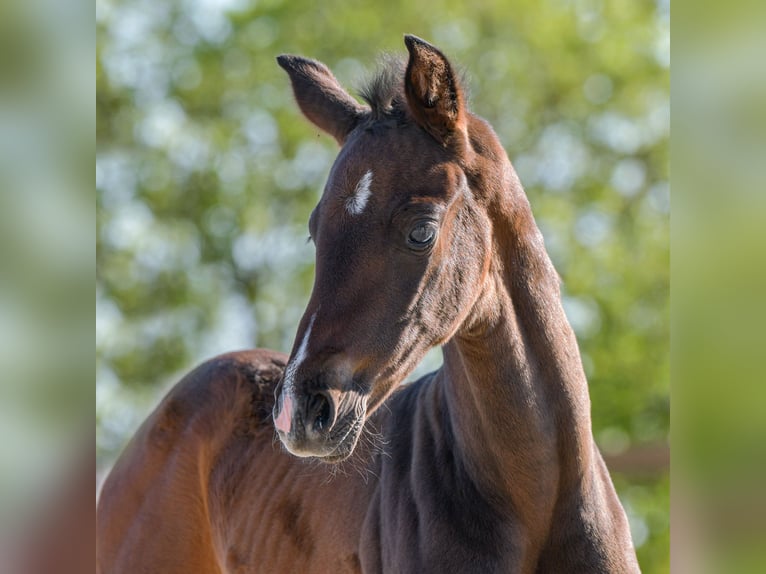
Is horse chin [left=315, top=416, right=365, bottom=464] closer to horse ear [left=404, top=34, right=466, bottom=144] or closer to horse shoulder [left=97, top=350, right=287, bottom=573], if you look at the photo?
horse ear [left=404, top=34, right=466, bottom=144]

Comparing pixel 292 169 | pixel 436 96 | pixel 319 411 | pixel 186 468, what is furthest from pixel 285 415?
pixel 292 169

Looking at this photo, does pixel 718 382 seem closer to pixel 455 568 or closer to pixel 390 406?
pixel 455 568

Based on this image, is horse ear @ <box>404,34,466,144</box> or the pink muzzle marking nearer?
the pink muzzle marking

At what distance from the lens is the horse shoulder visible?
470cm

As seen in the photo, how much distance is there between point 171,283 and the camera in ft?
50.8

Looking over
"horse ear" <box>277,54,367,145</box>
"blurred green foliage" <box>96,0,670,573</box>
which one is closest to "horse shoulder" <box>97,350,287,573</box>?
"horse ear" <box>277,54,367,145</box>

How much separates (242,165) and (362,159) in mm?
13517

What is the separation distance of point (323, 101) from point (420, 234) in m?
0.84

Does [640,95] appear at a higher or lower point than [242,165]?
higher

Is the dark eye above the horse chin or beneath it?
above

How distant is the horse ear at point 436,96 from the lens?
2734mm

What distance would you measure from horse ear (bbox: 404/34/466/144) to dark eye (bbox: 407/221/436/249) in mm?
337

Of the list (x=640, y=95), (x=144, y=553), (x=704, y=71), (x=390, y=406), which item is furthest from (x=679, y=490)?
(x=640, y=95)

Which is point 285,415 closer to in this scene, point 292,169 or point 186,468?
point 186,468
